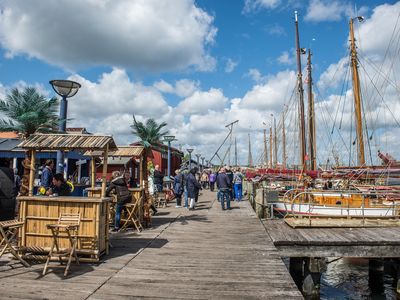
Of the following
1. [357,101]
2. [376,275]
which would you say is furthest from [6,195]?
[357,101]

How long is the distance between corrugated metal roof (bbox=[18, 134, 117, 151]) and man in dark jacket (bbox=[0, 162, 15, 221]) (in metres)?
2.43

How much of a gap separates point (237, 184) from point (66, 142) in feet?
47.4

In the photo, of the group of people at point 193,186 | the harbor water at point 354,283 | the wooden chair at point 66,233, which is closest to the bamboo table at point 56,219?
the wooden chair at point 66,233

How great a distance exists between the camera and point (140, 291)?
16.4 ft

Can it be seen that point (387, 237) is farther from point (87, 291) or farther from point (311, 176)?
point (311, 176)

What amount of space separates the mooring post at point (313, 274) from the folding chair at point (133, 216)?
4.77 m

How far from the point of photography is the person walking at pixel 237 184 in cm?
1970

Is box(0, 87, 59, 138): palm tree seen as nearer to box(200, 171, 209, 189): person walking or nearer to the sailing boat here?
the sailing boat

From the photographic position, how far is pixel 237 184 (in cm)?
2045

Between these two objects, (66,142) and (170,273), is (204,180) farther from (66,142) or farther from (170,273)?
(170,273)

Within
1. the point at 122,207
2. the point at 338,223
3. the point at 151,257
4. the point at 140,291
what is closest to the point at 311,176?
the point at 338,223

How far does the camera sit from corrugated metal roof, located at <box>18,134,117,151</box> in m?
6.92

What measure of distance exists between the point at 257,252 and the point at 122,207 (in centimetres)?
412

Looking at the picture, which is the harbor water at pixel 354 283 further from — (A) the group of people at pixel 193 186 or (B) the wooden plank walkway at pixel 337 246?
(A) the group of people at pixel 193 186
